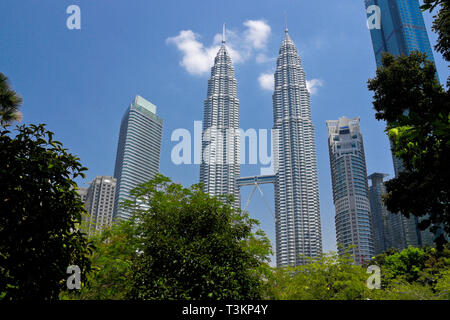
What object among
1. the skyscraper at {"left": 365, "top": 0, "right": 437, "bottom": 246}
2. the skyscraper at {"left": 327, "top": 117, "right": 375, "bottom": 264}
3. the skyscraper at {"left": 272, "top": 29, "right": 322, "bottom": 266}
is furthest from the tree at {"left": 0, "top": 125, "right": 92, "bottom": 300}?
the skyscraper at {"left": 365, "top": 0, "right": 437, "bottom": 246}

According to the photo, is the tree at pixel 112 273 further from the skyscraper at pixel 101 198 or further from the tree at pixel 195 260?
the skyscraper at pixel 101 198

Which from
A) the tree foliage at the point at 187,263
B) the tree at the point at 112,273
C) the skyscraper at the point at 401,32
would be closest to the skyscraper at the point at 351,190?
the skyscraper at the point at 401,32

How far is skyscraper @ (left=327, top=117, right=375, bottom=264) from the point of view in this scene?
573ft

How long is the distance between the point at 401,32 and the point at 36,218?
210 meters

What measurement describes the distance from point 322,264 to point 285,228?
6695 inches

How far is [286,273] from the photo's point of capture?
21.1m

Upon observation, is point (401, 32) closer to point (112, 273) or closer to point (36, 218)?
point (112, 273)

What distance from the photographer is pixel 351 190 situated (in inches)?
7224

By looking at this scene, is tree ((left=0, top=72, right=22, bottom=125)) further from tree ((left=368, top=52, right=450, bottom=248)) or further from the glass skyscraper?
the glass skyscraper

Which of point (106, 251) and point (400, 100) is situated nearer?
point (106, 251)

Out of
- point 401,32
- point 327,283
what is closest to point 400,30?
point 401,32

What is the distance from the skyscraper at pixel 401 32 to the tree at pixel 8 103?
185 meters
